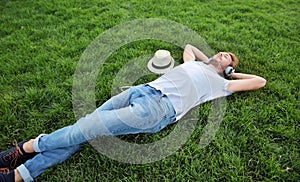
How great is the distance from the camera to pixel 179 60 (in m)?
3.44

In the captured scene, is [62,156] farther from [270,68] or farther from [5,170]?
[270,68]

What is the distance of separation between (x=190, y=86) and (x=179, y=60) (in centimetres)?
95

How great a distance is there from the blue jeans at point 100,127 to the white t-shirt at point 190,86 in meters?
0.10

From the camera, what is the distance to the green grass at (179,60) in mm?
2285

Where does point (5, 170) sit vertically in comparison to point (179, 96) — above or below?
below

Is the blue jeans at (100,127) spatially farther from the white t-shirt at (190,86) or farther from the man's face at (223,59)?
the man's face at (223,59)

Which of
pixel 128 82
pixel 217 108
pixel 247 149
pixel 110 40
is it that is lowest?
pixel 247 149

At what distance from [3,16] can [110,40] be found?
1.94 metres

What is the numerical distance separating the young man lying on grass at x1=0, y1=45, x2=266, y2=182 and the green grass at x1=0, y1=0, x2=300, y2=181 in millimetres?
157

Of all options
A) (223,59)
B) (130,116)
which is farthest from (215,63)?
(130,116)

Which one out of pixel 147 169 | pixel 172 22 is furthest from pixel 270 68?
pixel 147 169

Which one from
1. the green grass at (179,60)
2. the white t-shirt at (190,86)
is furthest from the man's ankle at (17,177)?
the white t-shirt at (190,86)

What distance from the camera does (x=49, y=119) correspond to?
105 inches

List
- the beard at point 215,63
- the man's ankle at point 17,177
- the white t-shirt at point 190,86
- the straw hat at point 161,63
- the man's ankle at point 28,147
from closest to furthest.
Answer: the man's ankle at point 17,177, the man's ankle at point 28,147, the white t-shirt at point 190,86, the beard at point 215,63, the straw hat at point 161,63
